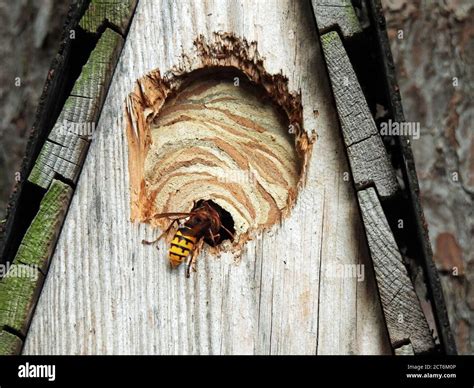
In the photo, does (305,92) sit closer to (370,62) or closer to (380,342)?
(370,62)

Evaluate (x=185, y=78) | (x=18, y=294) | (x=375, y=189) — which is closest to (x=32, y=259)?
(x=18, y=294)

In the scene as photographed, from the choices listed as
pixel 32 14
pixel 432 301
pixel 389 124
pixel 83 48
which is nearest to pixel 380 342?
pixel 432 301

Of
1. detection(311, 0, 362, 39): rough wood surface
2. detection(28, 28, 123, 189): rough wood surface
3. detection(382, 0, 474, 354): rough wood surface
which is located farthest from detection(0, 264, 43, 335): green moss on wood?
detection(382, 0, 474, 354): rough wood surface

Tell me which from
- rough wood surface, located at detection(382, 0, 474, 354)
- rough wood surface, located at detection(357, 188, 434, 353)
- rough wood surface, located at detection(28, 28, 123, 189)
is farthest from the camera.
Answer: rough wood surface, located at detection(382, 0, 474, 354)

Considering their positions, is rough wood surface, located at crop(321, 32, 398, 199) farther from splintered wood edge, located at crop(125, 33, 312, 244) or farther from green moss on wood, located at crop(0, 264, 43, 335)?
green moss on wood, located at crop(0, 264, 43, 335)

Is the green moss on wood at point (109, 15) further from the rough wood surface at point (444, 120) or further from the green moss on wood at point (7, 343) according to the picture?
the rough wood surface at point (444, 120)

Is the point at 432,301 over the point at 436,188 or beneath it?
beneath
